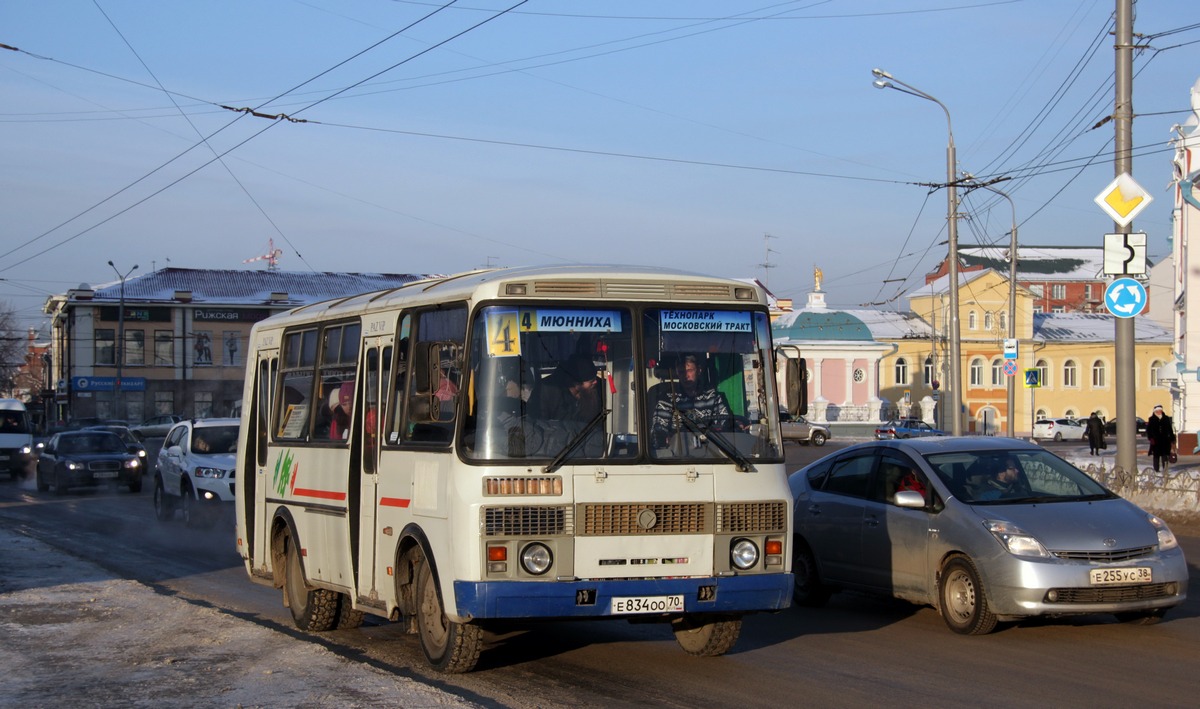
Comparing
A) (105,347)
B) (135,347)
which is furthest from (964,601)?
(105,347)

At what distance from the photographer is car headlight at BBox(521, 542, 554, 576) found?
788cm

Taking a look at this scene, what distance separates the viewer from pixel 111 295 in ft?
273

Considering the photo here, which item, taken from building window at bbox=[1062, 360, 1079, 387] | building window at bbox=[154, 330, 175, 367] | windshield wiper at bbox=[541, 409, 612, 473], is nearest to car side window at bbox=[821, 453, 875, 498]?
windshield wiper at bbox=[541, 409, 612, 473]

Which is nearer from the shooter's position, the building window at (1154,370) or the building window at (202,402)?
the building window at (202,402)

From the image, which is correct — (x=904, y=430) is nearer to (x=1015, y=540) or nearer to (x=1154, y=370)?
(x=1154, y=370)

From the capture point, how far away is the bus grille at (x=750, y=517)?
8242 millimetres

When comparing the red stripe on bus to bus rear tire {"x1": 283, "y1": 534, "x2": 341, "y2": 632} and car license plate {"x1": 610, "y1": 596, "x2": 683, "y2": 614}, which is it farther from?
car license plate {"x1": 610, "y1": 596, "x2": 683, "y2": 614}

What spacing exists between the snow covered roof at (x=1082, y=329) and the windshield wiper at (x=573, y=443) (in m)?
82.3

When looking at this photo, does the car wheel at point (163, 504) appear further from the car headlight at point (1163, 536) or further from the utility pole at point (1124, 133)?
the car headlight at point (1163, 536)

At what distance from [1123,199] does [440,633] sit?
41.4 feet

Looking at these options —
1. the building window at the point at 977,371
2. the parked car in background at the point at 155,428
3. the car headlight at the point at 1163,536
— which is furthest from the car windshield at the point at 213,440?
the building window at the point at 977,371

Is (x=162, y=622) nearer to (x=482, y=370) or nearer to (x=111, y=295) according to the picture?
(x=482, y=370)

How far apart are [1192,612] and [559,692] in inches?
238

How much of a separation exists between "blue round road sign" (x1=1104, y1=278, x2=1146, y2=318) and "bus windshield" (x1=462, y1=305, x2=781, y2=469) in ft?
34.4
